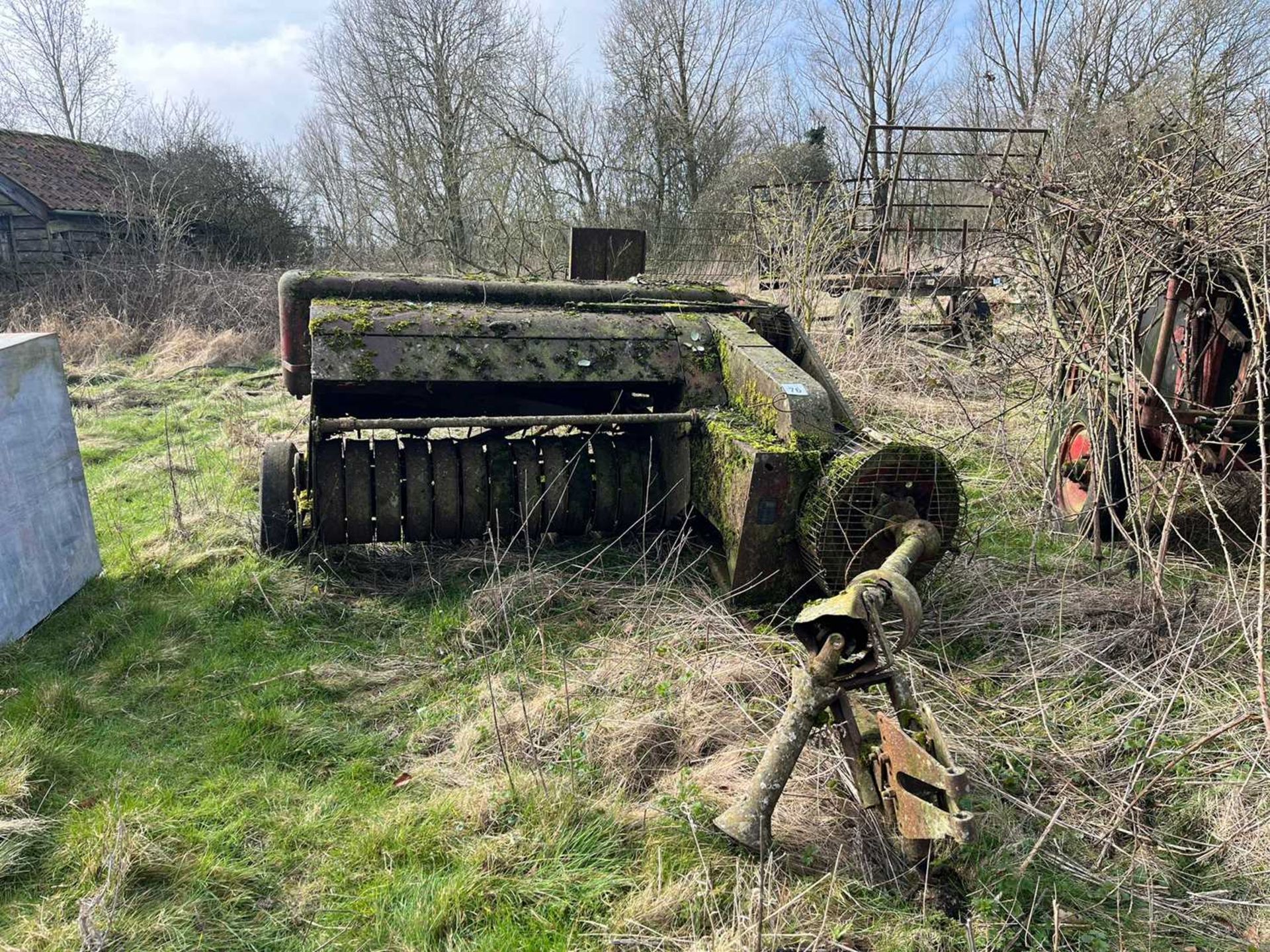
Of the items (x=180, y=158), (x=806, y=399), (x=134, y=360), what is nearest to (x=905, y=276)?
(x=806, y=399)

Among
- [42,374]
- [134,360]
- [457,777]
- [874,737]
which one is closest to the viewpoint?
[874,737]

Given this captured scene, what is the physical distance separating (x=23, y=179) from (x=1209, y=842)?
20.1 m

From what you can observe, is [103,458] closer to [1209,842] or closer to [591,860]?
[591,860]

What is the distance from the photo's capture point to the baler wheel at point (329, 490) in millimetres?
4117

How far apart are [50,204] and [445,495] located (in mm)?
16152

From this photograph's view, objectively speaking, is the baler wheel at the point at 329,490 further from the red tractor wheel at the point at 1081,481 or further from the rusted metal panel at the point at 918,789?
the red tractor wheel at the point at 1081,481

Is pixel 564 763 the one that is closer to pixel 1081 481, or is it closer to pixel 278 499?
pixel 278 499

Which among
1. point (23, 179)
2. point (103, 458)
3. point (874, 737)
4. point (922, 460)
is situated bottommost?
point (103, 458)

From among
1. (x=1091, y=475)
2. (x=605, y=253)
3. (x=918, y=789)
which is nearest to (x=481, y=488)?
(x=605, y=253)

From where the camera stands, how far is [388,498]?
4172 millimetres

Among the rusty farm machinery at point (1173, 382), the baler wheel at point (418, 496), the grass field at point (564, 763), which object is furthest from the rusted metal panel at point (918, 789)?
the baler wheel at point (418, 496)

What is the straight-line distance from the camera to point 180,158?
17953 mm

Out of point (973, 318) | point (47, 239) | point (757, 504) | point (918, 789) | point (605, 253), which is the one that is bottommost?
point (918, 789)

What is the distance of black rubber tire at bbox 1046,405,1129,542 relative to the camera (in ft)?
12.6
